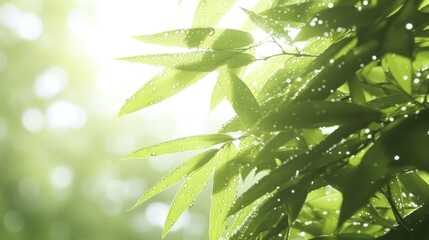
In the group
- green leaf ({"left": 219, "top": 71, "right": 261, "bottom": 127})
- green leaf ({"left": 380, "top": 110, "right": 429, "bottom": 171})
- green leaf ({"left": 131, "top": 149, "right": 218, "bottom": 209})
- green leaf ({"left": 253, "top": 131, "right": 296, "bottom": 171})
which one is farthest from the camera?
green leaf ({"left": 131, "top": 149, "right": 218, "bottom": 209})

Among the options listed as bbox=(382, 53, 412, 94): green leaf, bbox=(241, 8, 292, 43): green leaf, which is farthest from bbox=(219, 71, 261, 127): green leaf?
bbox=(382, 53, 412, 94): green leaf

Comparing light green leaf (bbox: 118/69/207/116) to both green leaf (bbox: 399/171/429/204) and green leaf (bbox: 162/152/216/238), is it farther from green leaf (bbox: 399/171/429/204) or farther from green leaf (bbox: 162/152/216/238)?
green leaf (bbox: 399/171/429/204)

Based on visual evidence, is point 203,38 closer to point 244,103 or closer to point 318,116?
point 244,103

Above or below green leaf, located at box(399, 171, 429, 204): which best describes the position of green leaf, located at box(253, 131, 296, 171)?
above

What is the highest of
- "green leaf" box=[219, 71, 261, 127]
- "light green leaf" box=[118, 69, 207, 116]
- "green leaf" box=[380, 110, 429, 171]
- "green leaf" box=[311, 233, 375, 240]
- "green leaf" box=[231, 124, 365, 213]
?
"light green leaf" box=[118, 69, 207, 116]

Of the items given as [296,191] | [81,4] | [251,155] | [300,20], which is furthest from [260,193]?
[81,4]

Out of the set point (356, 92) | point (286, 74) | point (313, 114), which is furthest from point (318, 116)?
point (286, 74)

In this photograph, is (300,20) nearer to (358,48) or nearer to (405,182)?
(358,48)

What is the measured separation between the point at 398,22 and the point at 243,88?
0.93ft

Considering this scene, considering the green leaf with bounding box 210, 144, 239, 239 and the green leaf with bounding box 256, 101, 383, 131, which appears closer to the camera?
the green leaf with bounding box 256, 101, 383, 131

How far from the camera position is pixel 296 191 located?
2.73 feet

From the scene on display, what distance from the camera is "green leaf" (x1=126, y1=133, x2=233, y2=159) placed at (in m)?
0.98

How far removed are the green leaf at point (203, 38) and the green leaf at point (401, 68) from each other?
0.29 metres

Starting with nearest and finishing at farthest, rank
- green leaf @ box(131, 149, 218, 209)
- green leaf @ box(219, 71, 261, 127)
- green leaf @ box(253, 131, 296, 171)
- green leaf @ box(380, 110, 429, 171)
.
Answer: green leaf @ box(380, 110, 429, 171) < green leaf @ box(253, 131, 296, 171) < green leaf @ box(219, 71, 261, 127) < green leaf @ box(131, 149, 218, 209)
